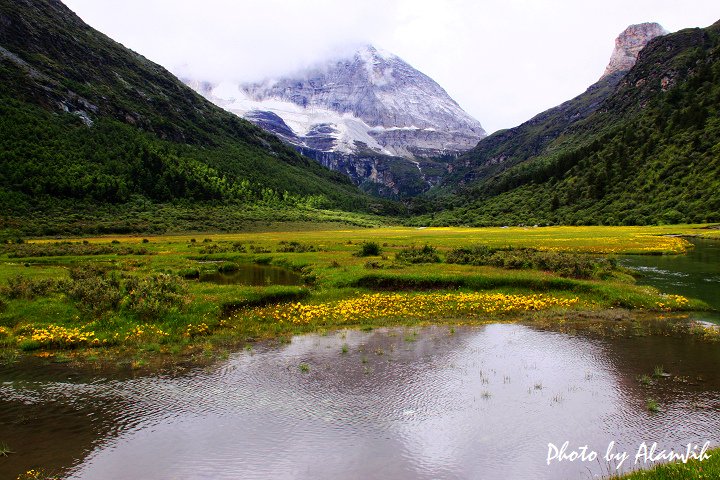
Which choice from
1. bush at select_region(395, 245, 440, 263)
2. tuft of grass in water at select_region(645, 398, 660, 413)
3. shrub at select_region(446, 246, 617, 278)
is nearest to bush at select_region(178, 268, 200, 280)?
bush at select_region(395, 245, 440, 263)

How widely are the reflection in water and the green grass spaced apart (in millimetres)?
2078

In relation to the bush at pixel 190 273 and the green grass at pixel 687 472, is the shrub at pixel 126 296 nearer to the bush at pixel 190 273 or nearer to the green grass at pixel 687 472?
the bush at pixel 190 273

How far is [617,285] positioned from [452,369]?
25.0 meters

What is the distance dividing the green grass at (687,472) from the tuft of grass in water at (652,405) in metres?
5.21

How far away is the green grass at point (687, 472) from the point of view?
10148mm

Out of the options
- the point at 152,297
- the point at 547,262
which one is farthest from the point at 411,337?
the point at 547,262

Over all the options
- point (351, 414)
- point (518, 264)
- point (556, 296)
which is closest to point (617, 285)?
point (556, 296)

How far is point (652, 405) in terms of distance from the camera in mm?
16625

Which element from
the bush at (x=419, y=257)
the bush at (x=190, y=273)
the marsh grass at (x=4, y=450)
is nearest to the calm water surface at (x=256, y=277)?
the bush at (x=190, y=273)

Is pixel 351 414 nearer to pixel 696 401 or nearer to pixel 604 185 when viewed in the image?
pixel 696 401

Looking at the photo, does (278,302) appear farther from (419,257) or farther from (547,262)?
(547,262)

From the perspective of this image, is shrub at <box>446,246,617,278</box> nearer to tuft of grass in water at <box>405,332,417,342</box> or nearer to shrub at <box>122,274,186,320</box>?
tuft of grass in water at <box>405,332,417,342</box>

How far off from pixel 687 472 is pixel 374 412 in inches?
388

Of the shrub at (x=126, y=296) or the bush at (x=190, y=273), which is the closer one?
the shrub at (x=126, y=296)
